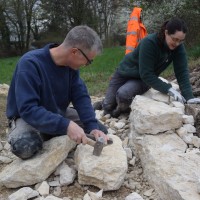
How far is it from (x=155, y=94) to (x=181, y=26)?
2.85ft

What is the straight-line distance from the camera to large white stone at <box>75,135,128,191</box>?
9.49 ft

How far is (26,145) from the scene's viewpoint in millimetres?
3041

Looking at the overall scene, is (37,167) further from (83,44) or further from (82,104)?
(83,44)

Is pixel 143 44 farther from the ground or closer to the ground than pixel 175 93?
farther from the ground

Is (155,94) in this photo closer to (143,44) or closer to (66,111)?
(143,44)

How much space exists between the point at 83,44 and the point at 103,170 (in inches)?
40.4

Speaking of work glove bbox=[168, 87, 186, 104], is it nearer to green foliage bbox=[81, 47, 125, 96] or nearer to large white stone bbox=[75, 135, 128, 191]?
large white stone bbox=[75, 135, 128, 191]

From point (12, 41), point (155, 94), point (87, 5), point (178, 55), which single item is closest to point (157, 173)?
point (155, 94)

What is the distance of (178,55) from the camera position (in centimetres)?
430

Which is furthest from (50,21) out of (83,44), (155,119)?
(83,44)

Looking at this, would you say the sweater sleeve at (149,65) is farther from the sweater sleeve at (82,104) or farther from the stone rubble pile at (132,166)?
the sweater sleeve at (82,104)

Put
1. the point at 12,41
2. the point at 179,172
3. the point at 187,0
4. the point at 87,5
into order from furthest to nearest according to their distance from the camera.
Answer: the point at 12,41
the point at 87,5
the point at 187,0
the point at 179,172

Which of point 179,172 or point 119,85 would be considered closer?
point 179,172

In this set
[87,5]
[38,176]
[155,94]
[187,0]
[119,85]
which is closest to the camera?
[38,176]
